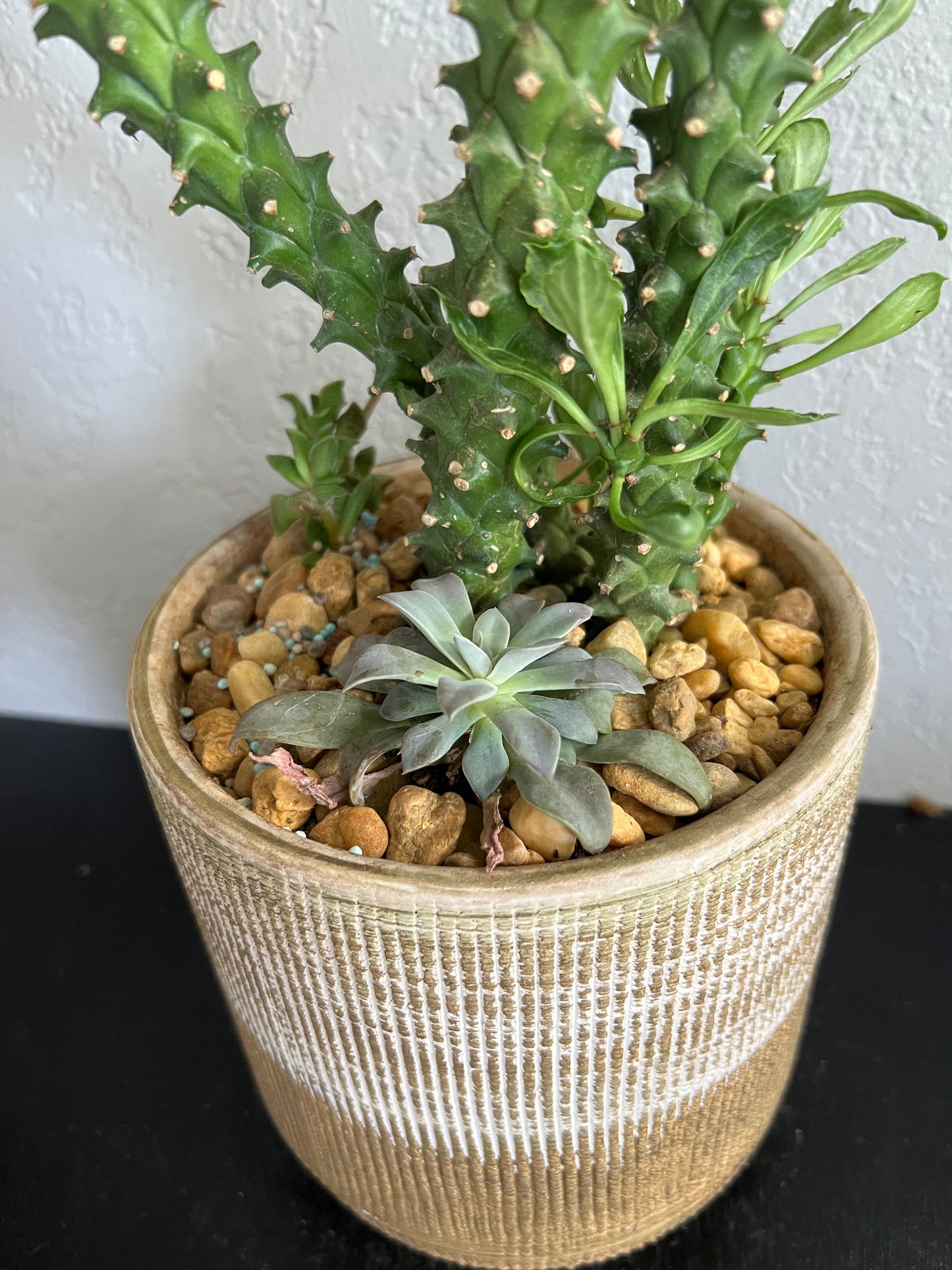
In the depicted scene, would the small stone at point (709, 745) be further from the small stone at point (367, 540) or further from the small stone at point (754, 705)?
the small stone at point (367, 540)

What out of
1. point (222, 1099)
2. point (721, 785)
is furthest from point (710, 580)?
point (222, 1099)

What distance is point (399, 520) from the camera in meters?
0.90

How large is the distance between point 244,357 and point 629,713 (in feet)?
2.09

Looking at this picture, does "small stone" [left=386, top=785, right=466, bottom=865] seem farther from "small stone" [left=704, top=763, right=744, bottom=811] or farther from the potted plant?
"small stone" [left=704, top=763, right=744, bottom=811]

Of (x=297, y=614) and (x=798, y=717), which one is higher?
(x=798, y=717)

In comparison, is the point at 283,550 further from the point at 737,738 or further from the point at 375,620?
the point at 737,738

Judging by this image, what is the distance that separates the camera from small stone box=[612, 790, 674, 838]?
0.63 meters

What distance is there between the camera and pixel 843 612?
763 millimetres

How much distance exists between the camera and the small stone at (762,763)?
0.67 m

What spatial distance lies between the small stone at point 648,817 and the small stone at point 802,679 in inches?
6.8

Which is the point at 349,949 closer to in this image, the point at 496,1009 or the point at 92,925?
the point at 496,1009

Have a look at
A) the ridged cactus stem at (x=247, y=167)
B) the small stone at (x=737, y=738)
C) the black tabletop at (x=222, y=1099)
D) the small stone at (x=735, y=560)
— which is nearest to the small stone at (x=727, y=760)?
the small stone at (x=737, y=738)

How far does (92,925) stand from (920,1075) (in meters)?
0.89

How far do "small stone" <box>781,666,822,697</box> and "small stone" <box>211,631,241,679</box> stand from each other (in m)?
0.41
